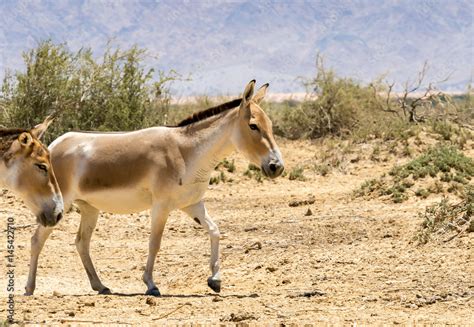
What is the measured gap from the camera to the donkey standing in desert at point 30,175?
888cm

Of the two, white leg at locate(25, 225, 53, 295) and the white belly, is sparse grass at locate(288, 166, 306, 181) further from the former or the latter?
white leg at locate(25, 225, 53, 295)

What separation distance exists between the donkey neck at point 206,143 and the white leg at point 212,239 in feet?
1.22

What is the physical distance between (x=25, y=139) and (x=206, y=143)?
2931mm

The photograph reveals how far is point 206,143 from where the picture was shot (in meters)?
11.5

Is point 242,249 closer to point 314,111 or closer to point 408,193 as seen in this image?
point 408,193

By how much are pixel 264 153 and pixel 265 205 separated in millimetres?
7743

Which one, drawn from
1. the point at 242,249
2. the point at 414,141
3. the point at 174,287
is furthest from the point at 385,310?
the point at 414,141

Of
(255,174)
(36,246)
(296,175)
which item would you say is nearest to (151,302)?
(36,246)

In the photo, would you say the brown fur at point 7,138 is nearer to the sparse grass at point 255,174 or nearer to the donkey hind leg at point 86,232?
the donkey hind leg at point 86,232

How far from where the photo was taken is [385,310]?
962cm

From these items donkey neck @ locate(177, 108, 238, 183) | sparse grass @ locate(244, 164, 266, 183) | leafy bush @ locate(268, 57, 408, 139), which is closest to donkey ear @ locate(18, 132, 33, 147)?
donkey neck @ locate(177, 108, 238, 183)

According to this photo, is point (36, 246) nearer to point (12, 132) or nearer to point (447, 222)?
point (12, 132)

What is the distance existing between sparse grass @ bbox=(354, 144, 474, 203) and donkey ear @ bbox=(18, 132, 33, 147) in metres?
9.02

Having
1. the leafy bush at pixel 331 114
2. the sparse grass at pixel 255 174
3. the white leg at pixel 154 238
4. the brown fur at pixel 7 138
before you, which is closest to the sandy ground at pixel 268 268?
the white leg at pixel 154 238
